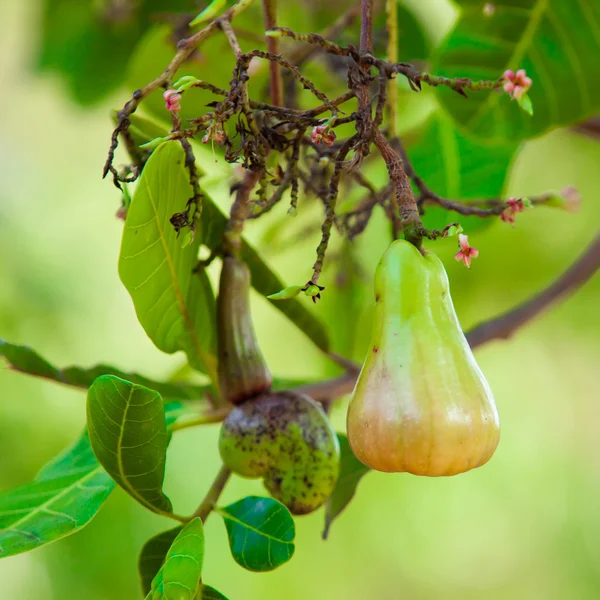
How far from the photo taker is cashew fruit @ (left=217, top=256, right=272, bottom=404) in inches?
28.4

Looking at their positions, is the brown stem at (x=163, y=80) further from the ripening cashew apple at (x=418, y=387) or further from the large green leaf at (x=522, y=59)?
the large green leaf at (x=522, y=59)

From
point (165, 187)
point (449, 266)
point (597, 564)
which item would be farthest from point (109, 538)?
point (597, 564)

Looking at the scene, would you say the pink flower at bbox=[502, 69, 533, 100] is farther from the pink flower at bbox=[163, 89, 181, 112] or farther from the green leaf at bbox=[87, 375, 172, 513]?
the green leaf at bbox=[87, 375, 172, 513]

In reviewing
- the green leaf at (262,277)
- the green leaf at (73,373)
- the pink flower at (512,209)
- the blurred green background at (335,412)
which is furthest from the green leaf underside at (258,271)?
the blurred green background at (335,412)

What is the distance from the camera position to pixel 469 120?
0.97 metres

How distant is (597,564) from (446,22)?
6.53ft

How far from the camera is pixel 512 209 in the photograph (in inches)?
25.1

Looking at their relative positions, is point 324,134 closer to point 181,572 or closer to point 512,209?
point 512,209

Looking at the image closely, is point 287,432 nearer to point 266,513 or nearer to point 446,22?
point 266,513

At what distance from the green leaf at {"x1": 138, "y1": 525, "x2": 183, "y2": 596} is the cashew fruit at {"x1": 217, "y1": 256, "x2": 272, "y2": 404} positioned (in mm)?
131

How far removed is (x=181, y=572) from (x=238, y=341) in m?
0.22

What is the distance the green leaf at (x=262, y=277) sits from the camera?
729 millimetres

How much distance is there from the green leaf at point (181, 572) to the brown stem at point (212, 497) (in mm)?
95

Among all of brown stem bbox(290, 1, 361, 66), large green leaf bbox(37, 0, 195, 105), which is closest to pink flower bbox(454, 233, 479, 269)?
brown stem bbox(290, 1, 361, 66)
